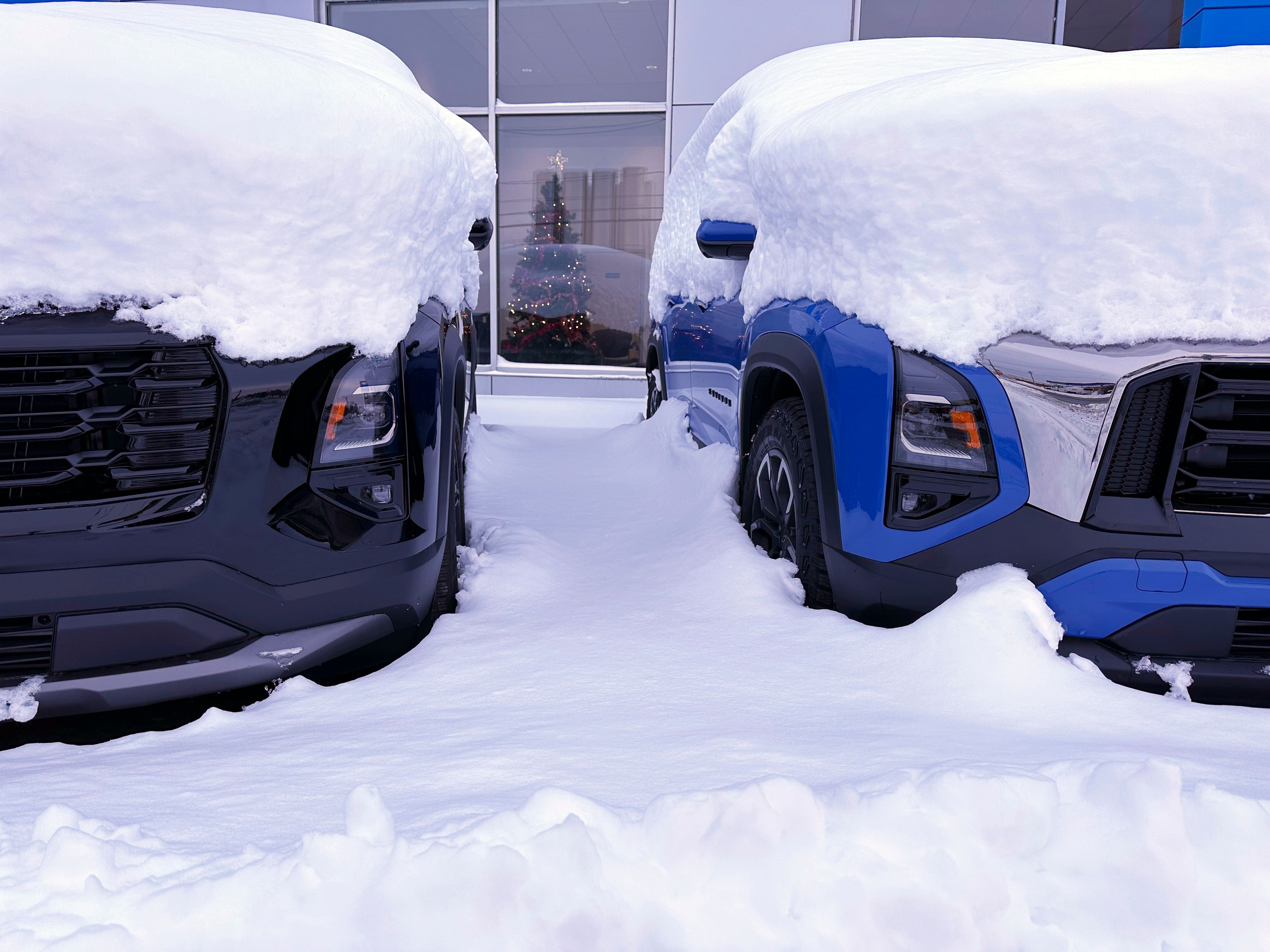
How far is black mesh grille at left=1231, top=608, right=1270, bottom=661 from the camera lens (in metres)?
1.70

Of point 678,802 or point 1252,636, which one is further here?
point 1252,636

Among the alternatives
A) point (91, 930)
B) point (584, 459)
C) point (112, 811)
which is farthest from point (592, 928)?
point (584, 459)

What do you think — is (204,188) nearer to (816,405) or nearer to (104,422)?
(104,422)

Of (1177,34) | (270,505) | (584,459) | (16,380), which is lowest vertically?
(584,459)

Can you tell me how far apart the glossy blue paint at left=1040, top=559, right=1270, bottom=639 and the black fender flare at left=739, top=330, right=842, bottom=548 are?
0.47m

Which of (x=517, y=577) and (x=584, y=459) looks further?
(x=584, y=459)

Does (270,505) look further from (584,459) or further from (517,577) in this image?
(584,459)

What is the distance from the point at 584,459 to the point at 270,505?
3016 millimetres

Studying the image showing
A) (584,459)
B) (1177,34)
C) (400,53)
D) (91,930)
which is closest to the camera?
(91,930)

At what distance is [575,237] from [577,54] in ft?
5.65

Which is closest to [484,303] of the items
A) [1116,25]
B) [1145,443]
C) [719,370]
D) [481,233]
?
[481,233]

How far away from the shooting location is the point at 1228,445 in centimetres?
165

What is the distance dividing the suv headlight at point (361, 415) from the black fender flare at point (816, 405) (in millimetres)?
957

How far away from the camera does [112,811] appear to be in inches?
51.1
